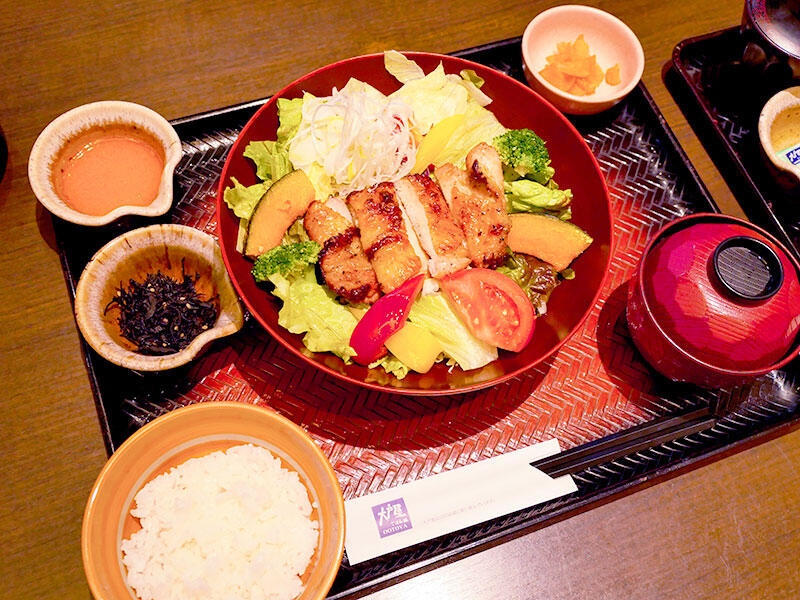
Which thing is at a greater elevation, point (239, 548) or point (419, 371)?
point (419, 371)

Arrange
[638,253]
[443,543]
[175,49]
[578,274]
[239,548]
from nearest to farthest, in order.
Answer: [239,548] → [443,543] → [578,274] → [638,253] → [175,49]

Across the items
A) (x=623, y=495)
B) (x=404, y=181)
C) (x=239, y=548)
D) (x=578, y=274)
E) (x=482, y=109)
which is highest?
(x=482, y=109)

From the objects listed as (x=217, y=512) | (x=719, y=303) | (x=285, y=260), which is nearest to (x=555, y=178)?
(x=719, y=303)

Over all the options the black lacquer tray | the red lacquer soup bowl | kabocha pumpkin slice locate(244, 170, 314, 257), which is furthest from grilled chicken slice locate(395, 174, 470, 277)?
the red lacquer soup bowl

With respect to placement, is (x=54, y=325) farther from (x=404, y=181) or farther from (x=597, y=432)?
(x=597, y=432)

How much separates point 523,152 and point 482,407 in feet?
3.62

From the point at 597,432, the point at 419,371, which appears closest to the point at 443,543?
the point at 419,371

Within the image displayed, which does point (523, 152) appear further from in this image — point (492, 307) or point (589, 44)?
point (589, 44)

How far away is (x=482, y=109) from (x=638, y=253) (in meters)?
1.00

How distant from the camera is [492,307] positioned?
7.48 ft

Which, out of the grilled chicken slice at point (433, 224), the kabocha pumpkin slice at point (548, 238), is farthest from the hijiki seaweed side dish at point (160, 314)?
the kabocha pumpkin slice at point (548, 238)

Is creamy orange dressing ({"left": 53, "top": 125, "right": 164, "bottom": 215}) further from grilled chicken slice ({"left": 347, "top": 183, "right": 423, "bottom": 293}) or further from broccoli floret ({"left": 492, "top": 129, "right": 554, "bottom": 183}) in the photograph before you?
broccoli floret ({"left": 492, "top": 129, "right": 554, "bottom": 183})

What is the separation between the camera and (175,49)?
2.96 meters

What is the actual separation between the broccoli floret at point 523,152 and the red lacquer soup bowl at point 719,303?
1.98 feet
